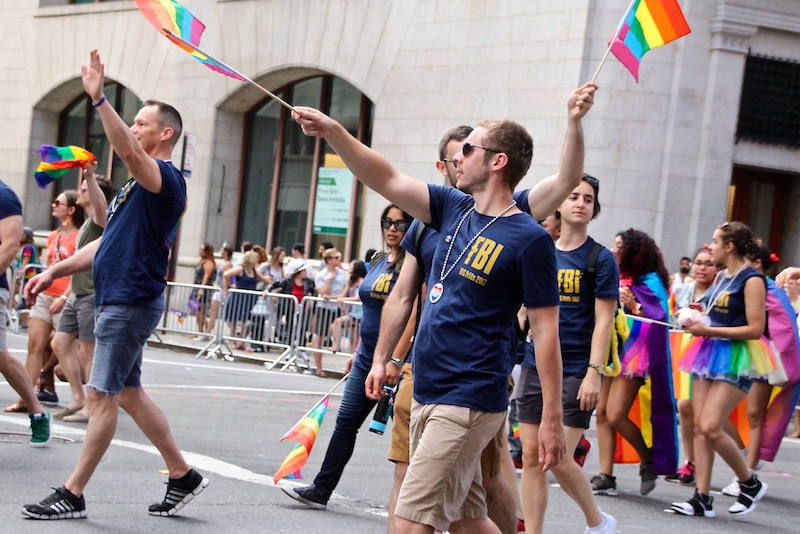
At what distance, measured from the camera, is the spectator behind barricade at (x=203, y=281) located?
68.0 ft

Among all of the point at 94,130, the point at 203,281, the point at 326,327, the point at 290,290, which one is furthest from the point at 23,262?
the point at 94,130

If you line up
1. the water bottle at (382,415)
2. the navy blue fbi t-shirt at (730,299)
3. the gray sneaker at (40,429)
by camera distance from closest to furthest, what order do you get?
the water bottle at (382,415), the gray sneaker at (40,429), the navy blue fbi t-shirt at (730,299)

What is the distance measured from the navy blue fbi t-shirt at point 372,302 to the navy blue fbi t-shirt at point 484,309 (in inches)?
98.6

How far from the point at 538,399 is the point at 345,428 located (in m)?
1.22

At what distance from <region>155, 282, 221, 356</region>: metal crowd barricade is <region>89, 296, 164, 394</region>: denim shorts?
13.6m

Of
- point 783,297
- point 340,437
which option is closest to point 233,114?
point 783,297

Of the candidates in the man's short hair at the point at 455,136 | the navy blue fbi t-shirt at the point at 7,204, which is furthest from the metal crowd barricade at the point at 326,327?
the man's short hair at the point at 455,136

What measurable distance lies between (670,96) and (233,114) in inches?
428

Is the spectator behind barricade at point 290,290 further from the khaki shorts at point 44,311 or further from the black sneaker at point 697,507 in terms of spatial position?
the black sneaker at point 697,507

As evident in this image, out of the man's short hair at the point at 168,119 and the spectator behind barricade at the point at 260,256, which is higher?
the man's short hair at the point at 168,119

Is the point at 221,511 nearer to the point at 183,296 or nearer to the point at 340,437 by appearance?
the point at 340,437

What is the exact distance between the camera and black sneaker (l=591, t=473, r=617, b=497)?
9.05 metres

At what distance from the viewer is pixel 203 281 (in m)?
23.8

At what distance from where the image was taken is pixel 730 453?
28.5 feet
